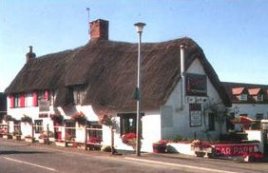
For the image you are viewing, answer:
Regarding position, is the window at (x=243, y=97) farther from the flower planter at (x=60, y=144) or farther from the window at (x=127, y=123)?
the flower planter at (x=60, y=144)

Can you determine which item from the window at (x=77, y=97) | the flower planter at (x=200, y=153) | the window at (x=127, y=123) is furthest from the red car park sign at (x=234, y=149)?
the window at (x=77, y=97)

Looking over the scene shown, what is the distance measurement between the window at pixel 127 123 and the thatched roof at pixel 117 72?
696 mm

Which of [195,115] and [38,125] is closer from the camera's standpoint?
[195,115]

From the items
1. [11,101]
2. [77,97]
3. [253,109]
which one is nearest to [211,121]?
[77,97]

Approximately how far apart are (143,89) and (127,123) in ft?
8.80

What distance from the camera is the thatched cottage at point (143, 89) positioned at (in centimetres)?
2956

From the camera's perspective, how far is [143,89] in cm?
3044

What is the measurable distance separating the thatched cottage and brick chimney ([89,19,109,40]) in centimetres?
8

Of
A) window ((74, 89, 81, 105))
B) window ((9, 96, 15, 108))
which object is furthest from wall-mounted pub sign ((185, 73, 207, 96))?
window ((9, 96, 15, 108))

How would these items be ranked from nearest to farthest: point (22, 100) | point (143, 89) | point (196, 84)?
1. point (143, 89)
2. point (196, 84)
3. point (22, 100)

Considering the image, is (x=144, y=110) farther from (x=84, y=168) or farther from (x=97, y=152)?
(x=84, y=168)

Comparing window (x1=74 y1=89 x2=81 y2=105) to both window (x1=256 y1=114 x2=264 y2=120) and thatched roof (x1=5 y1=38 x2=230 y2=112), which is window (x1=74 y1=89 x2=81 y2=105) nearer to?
thatched roof (x1=5 y1=38 x2=230 y2=112)

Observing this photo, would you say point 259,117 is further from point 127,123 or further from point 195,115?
point 127,123

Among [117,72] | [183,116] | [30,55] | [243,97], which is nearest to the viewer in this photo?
[183,116]
